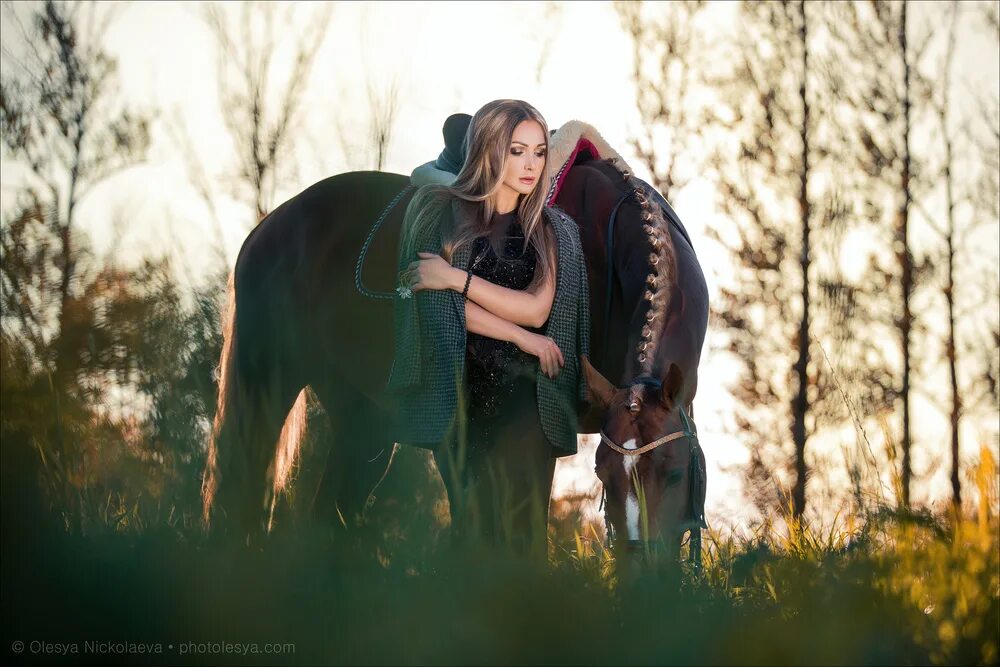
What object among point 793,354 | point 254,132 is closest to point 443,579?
point 254,132

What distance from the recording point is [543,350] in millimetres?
3758

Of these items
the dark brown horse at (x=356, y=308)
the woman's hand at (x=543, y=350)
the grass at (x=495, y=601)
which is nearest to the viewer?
the grass at (x=495, y=601)

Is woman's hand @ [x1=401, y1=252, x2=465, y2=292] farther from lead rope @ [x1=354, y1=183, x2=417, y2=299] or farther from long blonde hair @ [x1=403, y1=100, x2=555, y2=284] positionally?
lead rope @ [x1=354, y1=183, x2=417, y2=299]

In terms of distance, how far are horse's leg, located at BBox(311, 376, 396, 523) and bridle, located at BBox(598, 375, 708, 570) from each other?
2.38 meters

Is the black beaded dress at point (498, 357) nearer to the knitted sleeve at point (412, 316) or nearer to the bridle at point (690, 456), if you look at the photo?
the knitted sleeve at point (412, 316)

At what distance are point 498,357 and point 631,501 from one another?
0.67 metres

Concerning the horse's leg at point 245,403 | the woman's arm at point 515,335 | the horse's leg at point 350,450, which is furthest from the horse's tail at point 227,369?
the woman's arm at point 515,335

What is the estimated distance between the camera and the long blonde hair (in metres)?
3.84

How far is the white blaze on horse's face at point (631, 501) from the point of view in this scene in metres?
3.40

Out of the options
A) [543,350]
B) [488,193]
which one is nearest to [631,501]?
[543,350]

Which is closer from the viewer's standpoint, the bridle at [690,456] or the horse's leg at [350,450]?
the bridle at [690,456]

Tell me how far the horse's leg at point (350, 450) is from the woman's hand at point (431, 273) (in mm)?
2073

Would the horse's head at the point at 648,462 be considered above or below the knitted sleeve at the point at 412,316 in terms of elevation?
below

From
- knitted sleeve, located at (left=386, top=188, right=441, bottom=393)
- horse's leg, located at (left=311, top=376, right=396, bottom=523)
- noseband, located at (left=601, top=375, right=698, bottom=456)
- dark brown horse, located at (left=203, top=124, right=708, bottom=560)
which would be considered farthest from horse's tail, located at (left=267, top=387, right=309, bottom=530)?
noseband, located at (left=601, top=375, right=698, bottom=456)
